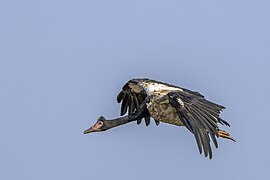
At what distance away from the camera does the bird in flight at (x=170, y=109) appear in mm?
17406

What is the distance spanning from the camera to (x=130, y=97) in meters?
22.9

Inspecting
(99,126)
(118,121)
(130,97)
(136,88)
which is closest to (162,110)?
(118,121)

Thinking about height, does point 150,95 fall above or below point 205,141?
above

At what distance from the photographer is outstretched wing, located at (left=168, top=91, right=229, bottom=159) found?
670 inches

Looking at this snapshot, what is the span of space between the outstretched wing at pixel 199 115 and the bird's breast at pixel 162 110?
822mm

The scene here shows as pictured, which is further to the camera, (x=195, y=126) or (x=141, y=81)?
(x=141, y=81)

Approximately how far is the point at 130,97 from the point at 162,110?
291cm

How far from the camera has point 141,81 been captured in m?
22.0

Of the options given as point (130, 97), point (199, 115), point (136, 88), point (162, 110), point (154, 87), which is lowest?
point (199, 115)

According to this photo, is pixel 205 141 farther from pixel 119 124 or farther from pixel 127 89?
pixel 127 89

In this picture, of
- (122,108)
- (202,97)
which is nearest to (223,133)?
(202,97)

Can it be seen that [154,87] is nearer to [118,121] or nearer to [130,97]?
[118,121]

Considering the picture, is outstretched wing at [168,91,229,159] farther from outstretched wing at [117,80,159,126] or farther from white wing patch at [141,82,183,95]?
outstretched wing at [117,80,159,126]

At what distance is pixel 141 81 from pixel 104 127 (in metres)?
2.06
